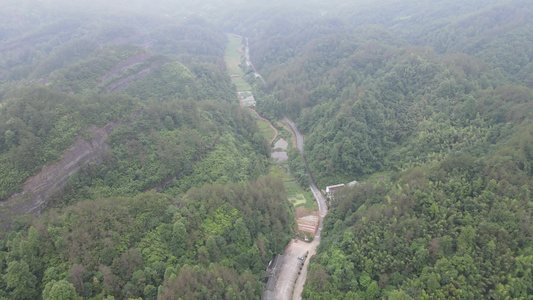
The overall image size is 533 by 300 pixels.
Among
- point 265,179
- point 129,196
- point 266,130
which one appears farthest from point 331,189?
point 129,196

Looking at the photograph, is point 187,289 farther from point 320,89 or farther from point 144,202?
point 320,89

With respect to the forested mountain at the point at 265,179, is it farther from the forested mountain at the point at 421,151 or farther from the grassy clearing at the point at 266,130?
the grassy clearing at the point at 266,130

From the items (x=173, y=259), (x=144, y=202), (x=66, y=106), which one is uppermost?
(x=66, y=106)

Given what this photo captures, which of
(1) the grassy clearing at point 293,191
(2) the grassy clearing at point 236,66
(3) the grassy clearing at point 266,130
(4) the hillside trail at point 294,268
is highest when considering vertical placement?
(4) the hillside trail at point 294,268

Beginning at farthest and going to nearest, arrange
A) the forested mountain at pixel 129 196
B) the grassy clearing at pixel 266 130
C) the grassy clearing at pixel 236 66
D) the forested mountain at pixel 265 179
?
the grassy clearing at pixel 236 66 → the grassy clearing at pixel 266 130 → the forested mountain at pixel 265 179 → the forested mountain at pixel 129 196

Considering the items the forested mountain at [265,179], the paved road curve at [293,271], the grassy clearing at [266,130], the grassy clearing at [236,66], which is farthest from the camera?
the grassy clearing at [236,66]

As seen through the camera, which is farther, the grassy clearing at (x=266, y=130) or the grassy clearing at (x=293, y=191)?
the grassy clearing at (x=266, y=130)

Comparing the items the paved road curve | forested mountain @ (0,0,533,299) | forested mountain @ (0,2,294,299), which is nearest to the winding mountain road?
the paved road curve

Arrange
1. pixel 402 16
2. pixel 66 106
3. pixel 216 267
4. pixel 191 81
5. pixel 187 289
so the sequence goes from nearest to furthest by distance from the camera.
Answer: pixel 187 289 < pixel 216 267 < pixel 66 106 < pixel 191 81 < pixel 402 16

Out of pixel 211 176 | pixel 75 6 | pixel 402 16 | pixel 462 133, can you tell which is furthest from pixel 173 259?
A: pixel 75 6

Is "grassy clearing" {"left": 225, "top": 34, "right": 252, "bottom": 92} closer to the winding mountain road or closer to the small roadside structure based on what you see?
the winding mountain road

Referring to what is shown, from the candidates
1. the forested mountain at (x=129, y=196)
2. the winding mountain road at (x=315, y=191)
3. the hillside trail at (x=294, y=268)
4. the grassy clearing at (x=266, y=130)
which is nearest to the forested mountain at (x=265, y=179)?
the forested mountain at (x=129, y=196)
